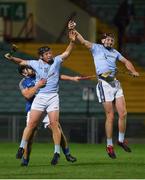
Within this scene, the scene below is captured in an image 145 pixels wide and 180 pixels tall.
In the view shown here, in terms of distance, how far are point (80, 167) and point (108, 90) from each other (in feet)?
7.19

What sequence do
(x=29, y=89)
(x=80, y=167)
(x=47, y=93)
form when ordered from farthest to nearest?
(x=29, y=89) < (x=47, y=93) < (x=80, y=167)

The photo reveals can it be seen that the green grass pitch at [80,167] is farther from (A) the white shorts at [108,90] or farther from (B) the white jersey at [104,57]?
(B) the white jersey at [104,57]

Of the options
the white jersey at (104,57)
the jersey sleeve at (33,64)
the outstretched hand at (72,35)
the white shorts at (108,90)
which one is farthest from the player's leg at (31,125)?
the white jersey at (104,57)

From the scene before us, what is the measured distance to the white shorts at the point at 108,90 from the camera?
19578mm

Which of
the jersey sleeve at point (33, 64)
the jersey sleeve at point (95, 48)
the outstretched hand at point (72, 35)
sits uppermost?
the outstretched hand at point (72, 35)

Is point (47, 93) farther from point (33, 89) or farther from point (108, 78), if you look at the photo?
point (108, 78)

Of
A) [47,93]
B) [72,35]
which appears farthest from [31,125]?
[72,35]

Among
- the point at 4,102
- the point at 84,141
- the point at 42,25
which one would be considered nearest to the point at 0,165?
the point at 84,141

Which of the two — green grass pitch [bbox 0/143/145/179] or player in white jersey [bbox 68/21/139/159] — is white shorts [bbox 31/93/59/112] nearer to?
green grass pitch [bbox 0/143/145/179]

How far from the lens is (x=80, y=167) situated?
17.8 meters

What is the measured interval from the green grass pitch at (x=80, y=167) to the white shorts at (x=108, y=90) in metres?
1.11

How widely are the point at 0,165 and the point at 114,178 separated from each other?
2.99 metres

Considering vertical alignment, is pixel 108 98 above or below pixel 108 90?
below

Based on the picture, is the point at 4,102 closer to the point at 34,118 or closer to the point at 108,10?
the point at 108,10
